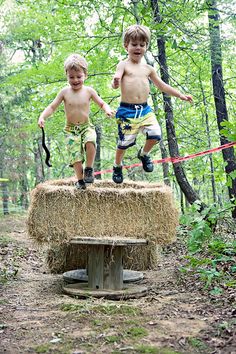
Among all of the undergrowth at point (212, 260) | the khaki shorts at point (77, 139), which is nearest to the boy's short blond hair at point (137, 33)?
the khaki shorts at point (77, 139)

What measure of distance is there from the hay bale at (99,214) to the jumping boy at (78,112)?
0.25 metres

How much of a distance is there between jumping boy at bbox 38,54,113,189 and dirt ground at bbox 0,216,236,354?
1425mm

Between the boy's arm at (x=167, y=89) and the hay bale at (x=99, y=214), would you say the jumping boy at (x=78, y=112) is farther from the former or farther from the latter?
the boy's arm at (x=167, y=89)

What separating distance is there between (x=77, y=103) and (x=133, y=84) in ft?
2.19

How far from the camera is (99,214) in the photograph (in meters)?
5.21

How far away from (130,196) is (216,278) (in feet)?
4.28

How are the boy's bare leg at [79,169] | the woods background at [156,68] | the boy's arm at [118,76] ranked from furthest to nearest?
1. the woods background at [156,68]
2. the boy's bare leg at [79,169]
3. the boy's arm at [118,76]

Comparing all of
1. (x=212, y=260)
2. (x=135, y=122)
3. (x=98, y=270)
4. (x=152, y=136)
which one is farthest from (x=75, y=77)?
(x=212, y=260)

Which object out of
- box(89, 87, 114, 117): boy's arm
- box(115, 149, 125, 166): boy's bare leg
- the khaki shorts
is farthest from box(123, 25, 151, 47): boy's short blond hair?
box(115, 149, 125, 166): boy's bare leg

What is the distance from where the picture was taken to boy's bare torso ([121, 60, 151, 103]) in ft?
15.4

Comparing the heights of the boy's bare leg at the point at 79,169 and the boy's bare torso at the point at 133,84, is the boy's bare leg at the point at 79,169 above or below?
below

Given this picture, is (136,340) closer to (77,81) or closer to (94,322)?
(94,322)

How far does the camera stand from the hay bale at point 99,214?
199 inches

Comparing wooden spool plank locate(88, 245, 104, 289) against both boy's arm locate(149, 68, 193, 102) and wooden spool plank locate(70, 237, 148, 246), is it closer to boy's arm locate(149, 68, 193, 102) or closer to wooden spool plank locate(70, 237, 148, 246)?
wooden spool plank locate(70, 237, 148, 246)
